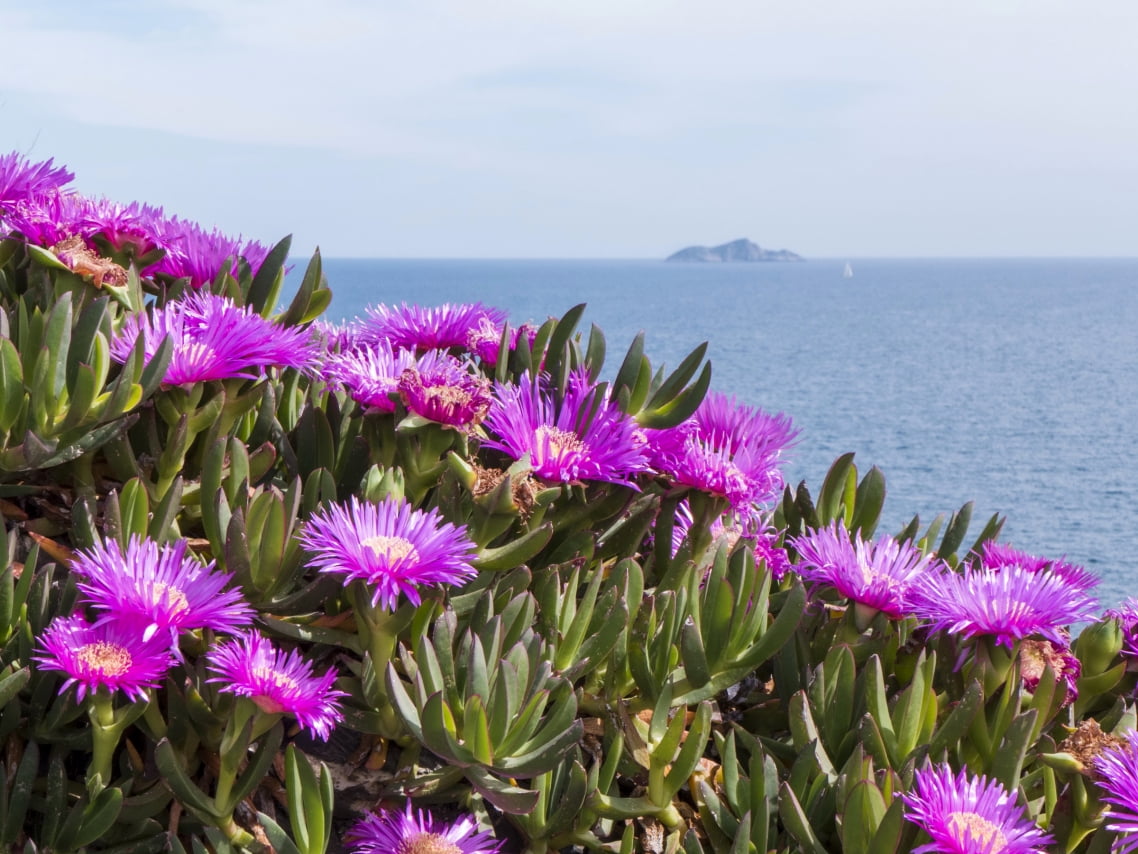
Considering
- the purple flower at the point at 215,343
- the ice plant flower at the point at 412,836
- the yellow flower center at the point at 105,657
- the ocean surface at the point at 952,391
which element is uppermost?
the purple flower at the point at 215,343

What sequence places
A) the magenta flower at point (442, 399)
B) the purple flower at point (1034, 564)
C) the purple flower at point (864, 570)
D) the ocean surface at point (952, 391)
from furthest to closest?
1. the ocean surface at point (952, 391)
2. the purple flower at point (1034, 564)
3. the purple flower at point (864, 570)
4. the magenta flower at point (442, 399)

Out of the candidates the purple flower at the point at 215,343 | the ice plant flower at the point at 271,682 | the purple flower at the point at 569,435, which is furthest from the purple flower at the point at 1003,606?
the purple flower at the point at 215,343

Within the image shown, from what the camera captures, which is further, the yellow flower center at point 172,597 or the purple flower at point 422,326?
the purple flower at point 422,326

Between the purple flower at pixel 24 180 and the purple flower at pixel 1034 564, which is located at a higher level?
the purple flower at pixel 24 180

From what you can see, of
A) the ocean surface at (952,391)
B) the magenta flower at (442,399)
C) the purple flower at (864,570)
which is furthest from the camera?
the ocean surface at (952,391)

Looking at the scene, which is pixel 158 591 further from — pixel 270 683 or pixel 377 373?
pixel 377 373

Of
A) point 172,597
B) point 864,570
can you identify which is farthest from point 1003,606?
point 172,597

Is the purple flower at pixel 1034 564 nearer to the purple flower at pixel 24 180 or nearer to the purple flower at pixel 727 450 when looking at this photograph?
the purple flower at pixel 727 450

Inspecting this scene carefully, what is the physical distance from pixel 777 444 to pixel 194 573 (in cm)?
77

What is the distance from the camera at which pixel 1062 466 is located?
25.6m

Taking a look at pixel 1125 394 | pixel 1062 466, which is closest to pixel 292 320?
pixel 1062 466

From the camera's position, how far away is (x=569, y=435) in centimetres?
132

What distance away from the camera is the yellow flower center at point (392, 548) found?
1.09 meters

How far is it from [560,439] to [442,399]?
16 cm
